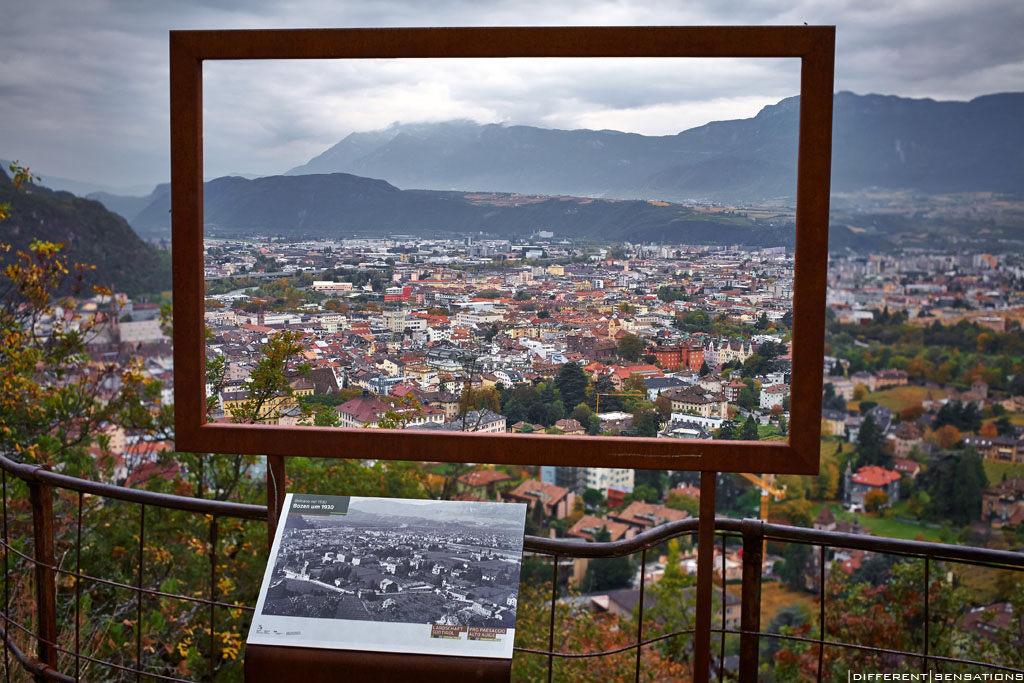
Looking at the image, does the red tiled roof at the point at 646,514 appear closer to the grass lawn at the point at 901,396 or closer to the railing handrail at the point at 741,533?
the grass lawn at the point at 901,396

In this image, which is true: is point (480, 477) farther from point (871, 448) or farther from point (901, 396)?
point (901, 396)

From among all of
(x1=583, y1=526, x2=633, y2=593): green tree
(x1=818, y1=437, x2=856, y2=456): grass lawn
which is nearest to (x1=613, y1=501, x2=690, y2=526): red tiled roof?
(x1=583, y1=526, x2=633, y2=593): green tree

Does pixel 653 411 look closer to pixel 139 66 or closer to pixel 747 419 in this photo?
pixel 747 419

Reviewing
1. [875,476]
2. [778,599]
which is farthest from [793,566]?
[875,476]

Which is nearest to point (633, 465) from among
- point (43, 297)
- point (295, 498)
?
point (295, 498)

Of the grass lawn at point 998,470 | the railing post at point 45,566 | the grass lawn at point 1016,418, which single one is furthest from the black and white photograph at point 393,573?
the grass lawn at point 1016,418

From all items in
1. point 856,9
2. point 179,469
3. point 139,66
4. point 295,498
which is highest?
point 856,9
